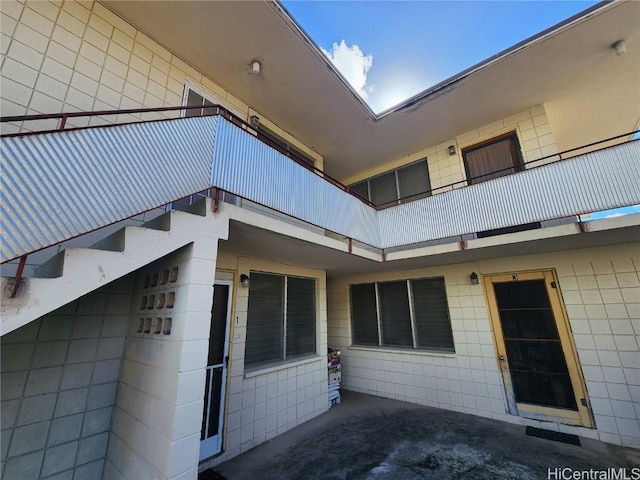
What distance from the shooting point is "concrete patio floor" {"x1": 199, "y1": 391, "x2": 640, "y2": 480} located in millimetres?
3031

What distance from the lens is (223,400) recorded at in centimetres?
345

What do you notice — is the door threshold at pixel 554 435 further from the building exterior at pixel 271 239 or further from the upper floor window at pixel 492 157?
the upper floor window at pixel 492 157

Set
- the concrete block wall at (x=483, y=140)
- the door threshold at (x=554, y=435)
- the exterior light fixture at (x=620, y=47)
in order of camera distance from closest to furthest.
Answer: the door threshold at (x=554, y=435) < the exterior light fixture at (x=620, y=47) < the concrete block wall at (x=483, y=140)

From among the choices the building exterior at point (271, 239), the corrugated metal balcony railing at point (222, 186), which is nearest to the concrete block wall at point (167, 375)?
the building exterior at point (271, 239)

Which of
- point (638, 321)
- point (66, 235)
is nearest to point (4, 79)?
point (66, 235)

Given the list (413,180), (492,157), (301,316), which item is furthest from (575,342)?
(301,316)

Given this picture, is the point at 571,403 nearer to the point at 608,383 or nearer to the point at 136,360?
the point at 608,383

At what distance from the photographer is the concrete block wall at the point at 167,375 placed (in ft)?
6.59

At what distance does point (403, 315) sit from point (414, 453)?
107 inches

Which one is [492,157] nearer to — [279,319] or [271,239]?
[271,239]

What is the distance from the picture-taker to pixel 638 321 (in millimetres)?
3676

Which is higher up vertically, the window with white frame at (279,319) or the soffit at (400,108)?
the soffit at (400,108)

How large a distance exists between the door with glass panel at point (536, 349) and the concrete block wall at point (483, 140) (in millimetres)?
2198

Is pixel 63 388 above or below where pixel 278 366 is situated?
above
